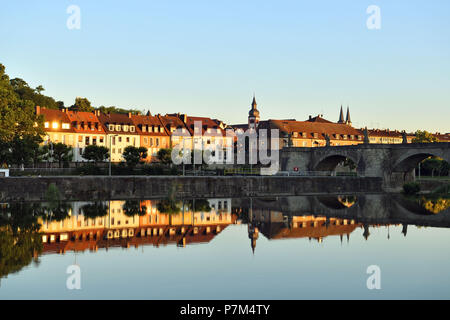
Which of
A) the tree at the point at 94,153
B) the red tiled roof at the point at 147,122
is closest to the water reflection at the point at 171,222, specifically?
the tree at the point at 94,153

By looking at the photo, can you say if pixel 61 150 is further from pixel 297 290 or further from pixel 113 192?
pixel 297 290

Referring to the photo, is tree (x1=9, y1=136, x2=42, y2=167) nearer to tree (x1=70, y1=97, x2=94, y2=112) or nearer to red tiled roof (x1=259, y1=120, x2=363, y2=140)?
tree (x1=70, y1=97, x2=94, y2=112)

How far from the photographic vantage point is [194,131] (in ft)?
372

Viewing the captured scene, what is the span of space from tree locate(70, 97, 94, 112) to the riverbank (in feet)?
173

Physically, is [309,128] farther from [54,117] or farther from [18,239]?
[18,239]

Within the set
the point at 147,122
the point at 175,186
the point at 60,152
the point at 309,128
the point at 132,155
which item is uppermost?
the point at 309,128

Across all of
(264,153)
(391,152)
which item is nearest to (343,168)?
(264,153)

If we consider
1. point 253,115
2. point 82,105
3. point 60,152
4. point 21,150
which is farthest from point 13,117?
point 253,115

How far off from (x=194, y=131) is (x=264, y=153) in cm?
1541

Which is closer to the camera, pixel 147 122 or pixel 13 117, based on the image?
pixel 13 117

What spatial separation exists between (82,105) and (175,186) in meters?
53.6

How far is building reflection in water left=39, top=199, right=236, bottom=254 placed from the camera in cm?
2931

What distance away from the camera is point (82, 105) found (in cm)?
10969
